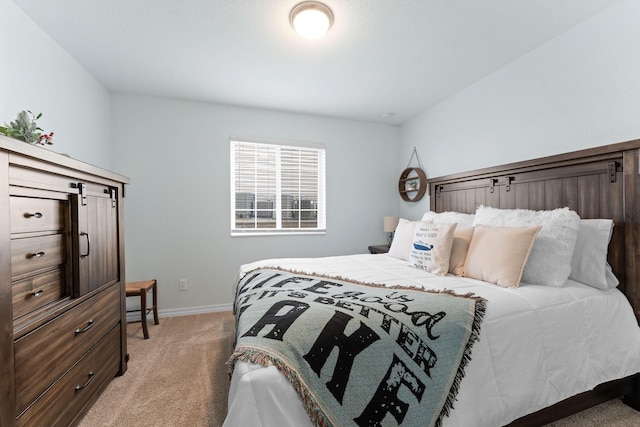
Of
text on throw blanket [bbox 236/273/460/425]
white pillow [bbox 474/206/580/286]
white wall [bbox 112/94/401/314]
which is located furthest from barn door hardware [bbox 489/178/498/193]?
white wall [bbox 112/94/401/314]

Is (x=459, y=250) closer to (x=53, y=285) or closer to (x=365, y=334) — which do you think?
(x=365, y=334)

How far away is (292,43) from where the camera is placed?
2180mm

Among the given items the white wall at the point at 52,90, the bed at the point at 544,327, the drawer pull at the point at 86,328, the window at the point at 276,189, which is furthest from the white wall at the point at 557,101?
the white wall at the point at 52,90

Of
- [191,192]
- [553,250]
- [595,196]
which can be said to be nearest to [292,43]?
[191,192]

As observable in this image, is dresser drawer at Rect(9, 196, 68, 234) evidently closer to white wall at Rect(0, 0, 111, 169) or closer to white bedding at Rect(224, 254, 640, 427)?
white wall at Rect(0, 0, 111, 169)

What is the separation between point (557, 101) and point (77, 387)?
374 centimetres

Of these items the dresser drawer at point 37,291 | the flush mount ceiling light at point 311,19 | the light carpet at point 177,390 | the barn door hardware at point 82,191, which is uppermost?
the flush mount ceiling light at point 311,19

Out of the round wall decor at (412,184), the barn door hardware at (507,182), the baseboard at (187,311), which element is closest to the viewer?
the barn door hardware at (507,182)

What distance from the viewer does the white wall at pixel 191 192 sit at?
3148 millimetres

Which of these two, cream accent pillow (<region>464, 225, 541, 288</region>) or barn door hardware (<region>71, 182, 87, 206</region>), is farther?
cream accent pillow (<region>464, 225, 541, 288</region>)

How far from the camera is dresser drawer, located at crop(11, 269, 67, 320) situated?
1.14 metres

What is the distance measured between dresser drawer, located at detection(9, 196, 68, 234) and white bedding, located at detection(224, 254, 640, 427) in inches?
43.7

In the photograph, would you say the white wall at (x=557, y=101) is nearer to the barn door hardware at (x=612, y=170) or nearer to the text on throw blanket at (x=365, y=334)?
the barn door hardware at (x=612, y=170)

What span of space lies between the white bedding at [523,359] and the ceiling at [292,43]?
1.83m
